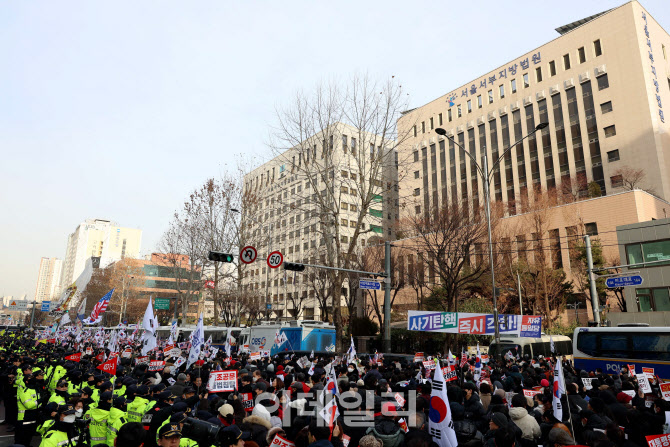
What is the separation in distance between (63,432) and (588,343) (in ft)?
59.1

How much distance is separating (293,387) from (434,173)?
65665 mm

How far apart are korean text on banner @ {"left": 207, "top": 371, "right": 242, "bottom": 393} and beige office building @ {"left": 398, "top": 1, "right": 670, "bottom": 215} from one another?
32747 mm

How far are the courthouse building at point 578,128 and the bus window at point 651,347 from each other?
21.6 metres

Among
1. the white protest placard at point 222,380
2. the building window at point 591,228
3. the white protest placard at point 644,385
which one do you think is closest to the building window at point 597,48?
the building window at point 591,228

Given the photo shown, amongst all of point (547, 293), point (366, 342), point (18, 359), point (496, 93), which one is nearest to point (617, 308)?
point (547, 293)

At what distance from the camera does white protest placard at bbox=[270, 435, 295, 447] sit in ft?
14.5

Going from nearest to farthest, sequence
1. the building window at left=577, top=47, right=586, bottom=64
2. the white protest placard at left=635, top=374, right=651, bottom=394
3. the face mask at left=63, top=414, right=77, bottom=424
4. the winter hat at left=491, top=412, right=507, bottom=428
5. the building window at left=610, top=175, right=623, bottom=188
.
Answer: the winter hat at left=491, top=412, right=507, bottom=428 → the face mask at left=63, top=414, right=77, bottom=424 → the white protest placard at left=635, top=374, right=651, bottom=394 → the building window at left=610, top=175, right=623, bottom=188 → the building window at left=577, top=47, right=586, bottom=64

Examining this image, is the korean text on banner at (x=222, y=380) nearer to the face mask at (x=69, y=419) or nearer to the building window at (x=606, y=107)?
the face mask at (x=69, y=419)

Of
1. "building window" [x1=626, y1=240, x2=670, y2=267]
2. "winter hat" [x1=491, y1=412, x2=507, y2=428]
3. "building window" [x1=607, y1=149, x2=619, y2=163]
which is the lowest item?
"winter hat" [x1=491, y1=412, x2=507, y2=428]

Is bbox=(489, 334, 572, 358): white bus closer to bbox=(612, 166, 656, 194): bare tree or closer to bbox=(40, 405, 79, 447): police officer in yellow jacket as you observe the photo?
bbox=(40, 405, 79, 447): police officer in yellow jacket

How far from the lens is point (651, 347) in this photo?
49.8 feet

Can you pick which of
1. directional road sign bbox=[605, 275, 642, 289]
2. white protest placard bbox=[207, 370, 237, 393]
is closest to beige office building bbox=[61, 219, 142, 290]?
directional road sign bbox=[605, 275, 642, 289]

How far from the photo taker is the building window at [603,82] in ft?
165

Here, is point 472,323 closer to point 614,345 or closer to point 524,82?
point 614,345
